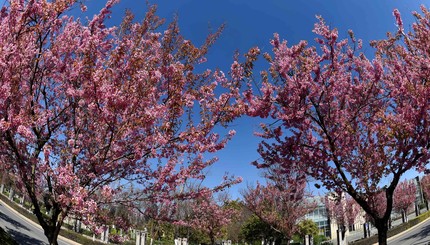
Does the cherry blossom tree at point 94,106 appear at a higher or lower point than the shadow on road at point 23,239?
higher

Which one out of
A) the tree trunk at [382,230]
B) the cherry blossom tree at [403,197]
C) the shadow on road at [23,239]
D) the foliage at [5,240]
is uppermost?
the cherry blossom tree at [403,197]

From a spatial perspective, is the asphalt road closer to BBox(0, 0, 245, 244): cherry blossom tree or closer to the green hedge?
the green hedge

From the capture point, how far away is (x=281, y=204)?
61.6 feet

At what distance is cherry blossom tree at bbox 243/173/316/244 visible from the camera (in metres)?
18.1

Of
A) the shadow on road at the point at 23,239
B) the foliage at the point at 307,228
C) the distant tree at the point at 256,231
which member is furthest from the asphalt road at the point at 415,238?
the shadow on road at the point at 23,239

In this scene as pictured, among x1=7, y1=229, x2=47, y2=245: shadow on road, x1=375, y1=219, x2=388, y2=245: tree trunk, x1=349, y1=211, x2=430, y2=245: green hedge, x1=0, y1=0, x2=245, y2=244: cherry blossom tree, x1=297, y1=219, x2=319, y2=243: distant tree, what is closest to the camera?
x1=0, y1=0, x2=245, y2=244: cherry blossom tree

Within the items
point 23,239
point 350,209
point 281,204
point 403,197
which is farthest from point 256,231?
point 23,239

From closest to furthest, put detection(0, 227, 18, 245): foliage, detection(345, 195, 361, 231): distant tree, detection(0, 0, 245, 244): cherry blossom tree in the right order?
detection(0, 0, 245, 244): cherry blossom tree
detection(0, 227, 18, 245): foliage
detection(345, 195, 361, 231): distant tree

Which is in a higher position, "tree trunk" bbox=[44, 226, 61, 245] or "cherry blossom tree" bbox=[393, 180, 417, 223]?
"cherry blossom tree" bbox=[393, 180, 417, 223]

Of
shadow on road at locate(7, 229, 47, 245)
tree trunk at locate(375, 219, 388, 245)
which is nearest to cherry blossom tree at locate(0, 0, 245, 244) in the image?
tree trunk at locate(375, 219, 388, 245)

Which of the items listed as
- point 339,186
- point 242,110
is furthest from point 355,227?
point 242,110

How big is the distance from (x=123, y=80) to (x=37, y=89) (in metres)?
2.01

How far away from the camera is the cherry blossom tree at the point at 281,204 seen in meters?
18.1

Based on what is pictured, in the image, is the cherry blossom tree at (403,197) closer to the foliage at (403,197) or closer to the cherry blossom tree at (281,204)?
the foliage at (403,197)
